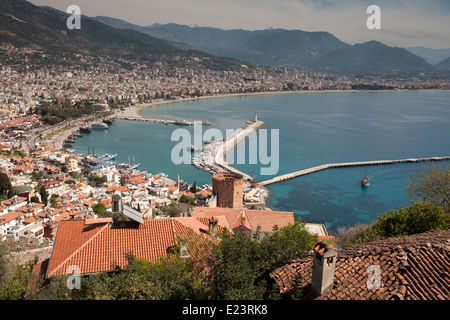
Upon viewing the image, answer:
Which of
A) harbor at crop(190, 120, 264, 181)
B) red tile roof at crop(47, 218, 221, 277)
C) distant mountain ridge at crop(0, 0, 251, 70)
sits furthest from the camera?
distant mountain ridge at crop(0, 0, 251, 70)

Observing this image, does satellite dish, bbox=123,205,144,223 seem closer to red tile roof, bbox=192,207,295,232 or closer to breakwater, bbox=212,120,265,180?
red tile roof, bbox=192,207,295,232

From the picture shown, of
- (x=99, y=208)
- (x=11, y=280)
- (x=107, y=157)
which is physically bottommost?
(x=99, y=208)

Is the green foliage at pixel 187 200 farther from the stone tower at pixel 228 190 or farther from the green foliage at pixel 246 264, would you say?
the green foliage at pixel 246 264

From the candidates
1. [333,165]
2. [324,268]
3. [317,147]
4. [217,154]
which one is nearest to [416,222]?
[324,268]

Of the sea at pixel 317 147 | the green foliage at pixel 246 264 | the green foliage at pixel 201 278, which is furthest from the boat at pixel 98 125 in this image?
the green foliage at pixel 246 264

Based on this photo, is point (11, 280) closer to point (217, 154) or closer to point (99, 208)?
point (99, 208)

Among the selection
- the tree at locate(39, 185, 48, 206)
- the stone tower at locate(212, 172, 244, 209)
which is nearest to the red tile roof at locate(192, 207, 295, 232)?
the stone tower at locate(212, 172, 244, 209)
